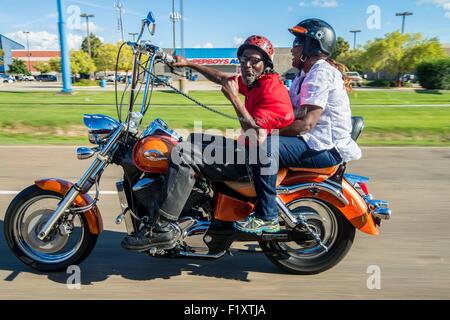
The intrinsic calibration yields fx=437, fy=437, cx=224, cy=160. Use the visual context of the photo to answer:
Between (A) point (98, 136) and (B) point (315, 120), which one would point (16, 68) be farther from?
(B) point (315, 120)

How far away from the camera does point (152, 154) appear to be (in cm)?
312

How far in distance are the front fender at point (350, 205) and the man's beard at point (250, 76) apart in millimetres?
899

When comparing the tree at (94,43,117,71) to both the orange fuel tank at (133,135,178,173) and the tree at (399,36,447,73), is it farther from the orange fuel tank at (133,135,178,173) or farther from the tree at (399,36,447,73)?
the orange fuel tank at (133,135,178,173)

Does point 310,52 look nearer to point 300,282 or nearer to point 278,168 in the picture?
point 278,168

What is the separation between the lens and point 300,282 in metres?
3.41

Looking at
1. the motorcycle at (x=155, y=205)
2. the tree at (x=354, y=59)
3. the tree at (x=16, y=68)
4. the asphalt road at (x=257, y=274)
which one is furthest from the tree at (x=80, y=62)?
the motorcycle at (x=155, y=205)

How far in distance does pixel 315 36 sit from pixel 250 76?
2.32 feet

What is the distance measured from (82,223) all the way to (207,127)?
23.9ft

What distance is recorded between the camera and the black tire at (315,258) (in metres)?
3.44

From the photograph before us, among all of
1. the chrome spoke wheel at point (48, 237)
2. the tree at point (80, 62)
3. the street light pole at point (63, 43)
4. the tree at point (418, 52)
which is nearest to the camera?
the chrome spoke wheel at point (48, 237)

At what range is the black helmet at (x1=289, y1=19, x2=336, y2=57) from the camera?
340cm

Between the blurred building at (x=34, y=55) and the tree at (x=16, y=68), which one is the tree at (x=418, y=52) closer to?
the tree at (x=16, y=68)

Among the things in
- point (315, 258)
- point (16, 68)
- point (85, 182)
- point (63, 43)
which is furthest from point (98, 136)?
point (16, 68)
